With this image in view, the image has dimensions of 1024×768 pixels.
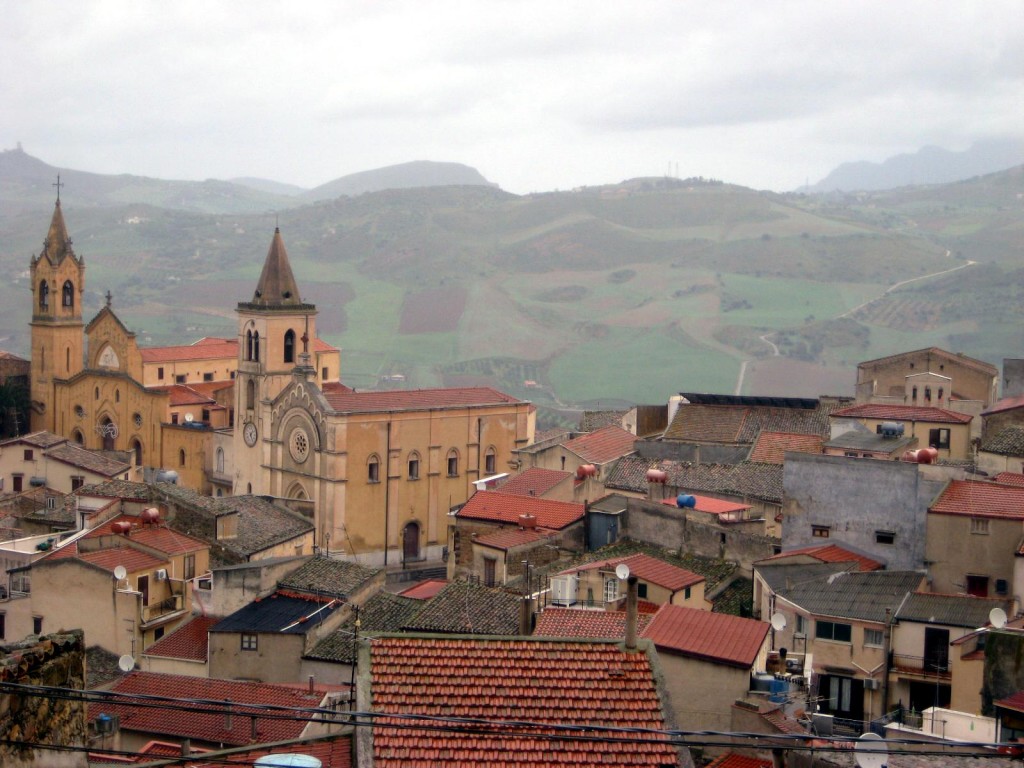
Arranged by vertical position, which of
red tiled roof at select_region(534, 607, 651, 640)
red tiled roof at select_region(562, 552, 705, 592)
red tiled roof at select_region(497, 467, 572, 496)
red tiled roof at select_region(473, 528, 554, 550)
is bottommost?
red tiled roof at select_region(473, 528, 554, 550)

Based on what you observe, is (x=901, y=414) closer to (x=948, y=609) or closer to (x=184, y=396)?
(x=948, y=609)

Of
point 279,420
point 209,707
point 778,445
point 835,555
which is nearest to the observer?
point 209,707

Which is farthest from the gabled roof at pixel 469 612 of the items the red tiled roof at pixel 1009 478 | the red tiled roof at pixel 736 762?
the red tiled roof at pixel 1009 478

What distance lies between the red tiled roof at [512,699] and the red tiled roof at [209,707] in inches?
421

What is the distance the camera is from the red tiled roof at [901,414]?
146ft

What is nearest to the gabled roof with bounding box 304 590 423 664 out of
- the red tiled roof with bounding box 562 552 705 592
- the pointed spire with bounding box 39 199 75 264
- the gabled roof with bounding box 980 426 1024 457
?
the red tiled roof with bounding box 562 552 705 592

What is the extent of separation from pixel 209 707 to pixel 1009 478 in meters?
19.3

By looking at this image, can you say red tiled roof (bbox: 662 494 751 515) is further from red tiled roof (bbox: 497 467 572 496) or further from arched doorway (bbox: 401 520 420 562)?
arched doorway (bbox: 401 520 420 562)

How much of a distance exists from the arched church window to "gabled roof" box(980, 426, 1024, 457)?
32157 millimetres

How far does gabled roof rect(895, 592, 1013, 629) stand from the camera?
77.5ft

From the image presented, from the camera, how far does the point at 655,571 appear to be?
29.3m

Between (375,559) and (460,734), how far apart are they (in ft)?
150

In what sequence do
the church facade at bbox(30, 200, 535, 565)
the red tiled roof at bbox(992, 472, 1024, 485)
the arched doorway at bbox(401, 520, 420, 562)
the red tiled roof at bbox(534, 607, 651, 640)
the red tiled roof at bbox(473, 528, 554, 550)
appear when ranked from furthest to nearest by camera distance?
1. the arched doorway at bbox(401, 520, 420, 562)
2. the church facade at bbox(30, 200, 535, 565)
3. the red tiled roof at bbox(473, 528, 554, 550)
4. the red tiled roof at bbox(992, 472, 1024, 485)
5. the red tiled roof at bbox(534, 607, 651, 640)

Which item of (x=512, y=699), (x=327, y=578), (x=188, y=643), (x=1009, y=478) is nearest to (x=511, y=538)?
(x=327, y=578)
